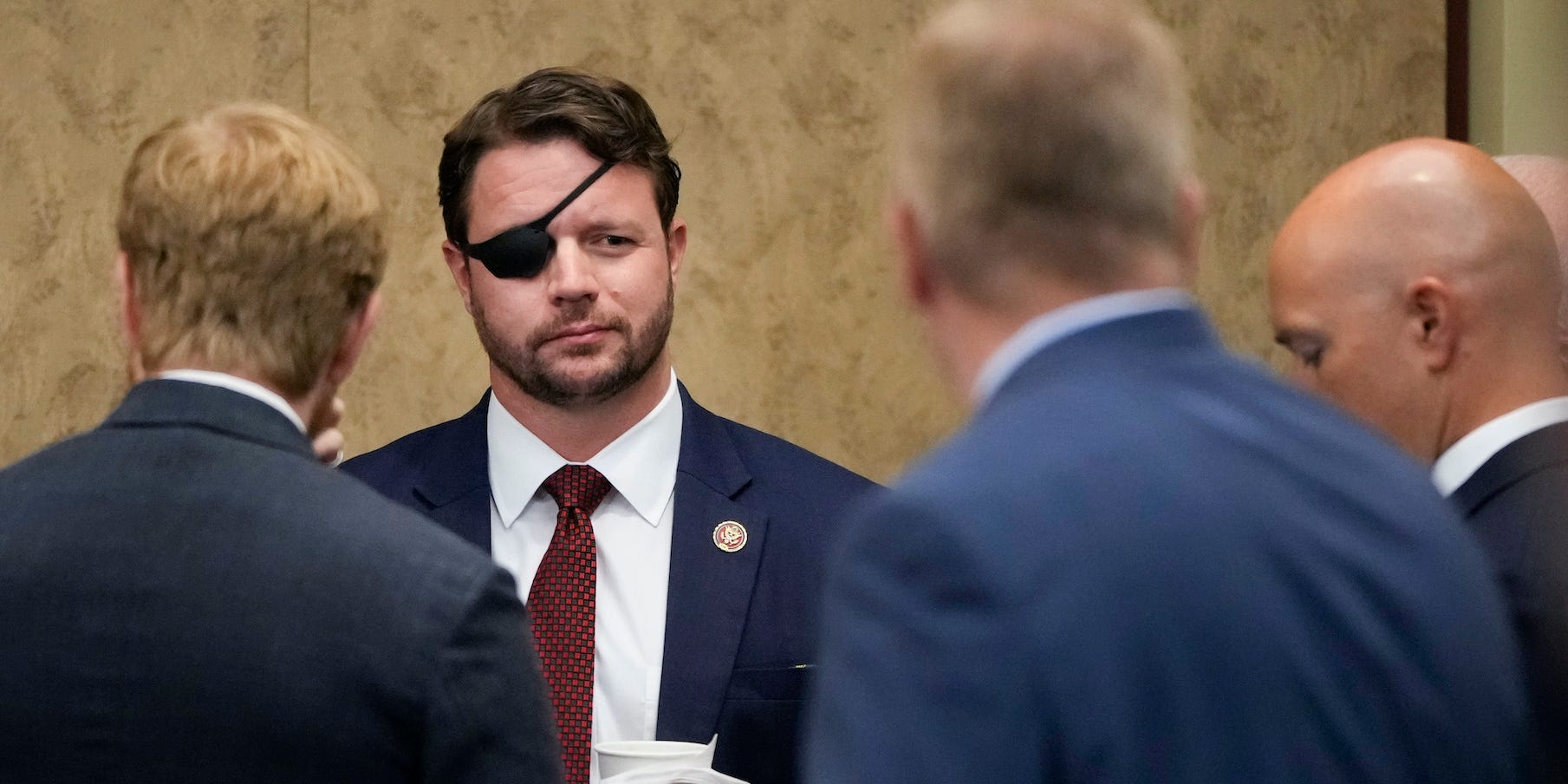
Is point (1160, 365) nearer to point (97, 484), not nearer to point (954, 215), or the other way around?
point (954, 215)

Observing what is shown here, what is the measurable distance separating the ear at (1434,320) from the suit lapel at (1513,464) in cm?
14

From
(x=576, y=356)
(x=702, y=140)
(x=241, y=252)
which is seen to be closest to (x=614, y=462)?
(x=576, y=356)

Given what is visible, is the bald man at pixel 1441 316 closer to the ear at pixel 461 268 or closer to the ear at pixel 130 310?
the ear at pixel 461 268

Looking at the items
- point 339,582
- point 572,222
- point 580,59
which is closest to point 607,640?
point 572,222

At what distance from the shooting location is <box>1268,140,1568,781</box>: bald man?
161cm

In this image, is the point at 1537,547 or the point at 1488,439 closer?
the point at 1537,547

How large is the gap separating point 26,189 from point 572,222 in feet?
4.43

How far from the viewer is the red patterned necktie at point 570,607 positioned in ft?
6.41

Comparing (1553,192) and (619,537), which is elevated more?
(1553,192)

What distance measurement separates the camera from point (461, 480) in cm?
216

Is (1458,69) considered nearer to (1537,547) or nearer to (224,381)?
(1537,547)

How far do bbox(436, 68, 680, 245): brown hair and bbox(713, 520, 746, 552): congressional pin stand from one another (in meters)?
0.44

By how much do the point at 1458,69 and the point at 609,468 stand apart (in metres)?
2.24

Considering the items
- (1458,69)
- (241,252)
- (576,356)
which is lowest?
(241,252)
